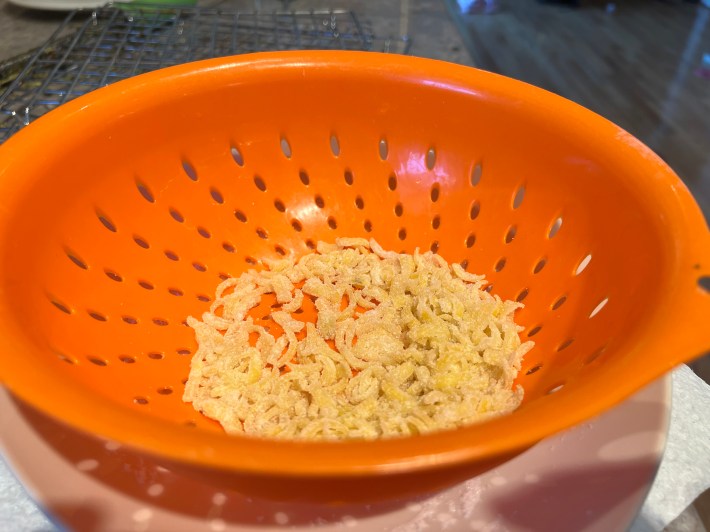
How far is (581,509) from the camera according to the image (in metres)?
0.42

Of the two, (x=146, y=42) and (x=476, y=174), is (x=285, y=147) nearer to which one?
(x=476, y=174)

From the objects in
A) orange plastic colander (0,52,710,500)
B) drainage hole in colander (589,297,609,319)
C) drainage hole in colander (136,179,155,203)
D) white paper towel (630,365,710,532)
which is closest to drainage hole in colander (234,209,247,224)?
orange plastic colander (0,52,710,500)

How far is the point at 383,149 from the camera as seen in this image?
0.72m

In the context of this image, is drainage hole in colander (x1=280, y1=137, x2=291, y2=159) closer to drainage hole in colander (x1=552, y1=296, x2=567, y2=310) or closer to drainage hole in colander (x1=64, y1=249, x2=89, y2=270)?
drainage hole in colander (x1=64, y1=249, x2=89, y2=270)

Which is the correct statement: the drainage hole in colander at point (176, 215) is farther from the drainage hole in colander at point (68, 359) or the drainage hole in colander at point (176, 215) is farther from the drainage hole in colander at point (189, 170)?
the drainage hole in colander at point (68, 359)

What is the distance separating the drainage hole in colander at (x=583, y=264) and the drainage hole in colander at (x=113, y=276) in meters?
0.50

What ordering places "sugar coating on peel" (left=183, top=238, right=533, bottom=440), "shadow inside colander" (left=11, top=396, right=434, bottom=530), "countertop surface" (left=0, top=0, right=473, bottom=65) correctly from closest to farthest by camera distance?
"shadow inside colander" (left=11, top=396, right=434, bottom=530), "sugar coating on peel" (left=183, top=238, right=533, bottom=440), "countertop surface" (left=0, top=0, right=473, bottom=65)

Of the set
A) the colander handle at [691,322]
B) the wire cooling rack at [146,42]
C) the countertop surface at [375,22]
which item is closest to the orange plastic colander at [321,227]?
the colander handle at [691,322]

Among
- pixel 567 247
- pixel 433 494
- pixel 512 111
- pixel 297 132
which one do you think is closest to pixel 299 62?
pixel 297 132

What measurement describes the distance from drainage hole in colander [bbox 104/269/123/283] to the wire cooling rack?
16.2 inches

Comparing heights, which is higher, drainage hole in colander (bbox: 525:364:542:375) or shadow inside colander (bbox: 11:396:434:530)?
drainage hole in colander (bbox: 525:364:542:375)

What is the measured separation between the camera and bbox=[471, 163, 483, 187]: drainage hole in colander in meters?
0.68

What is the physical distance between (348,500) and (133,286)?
39cm

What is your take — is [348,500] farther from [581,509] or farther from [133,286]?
[133,286]
